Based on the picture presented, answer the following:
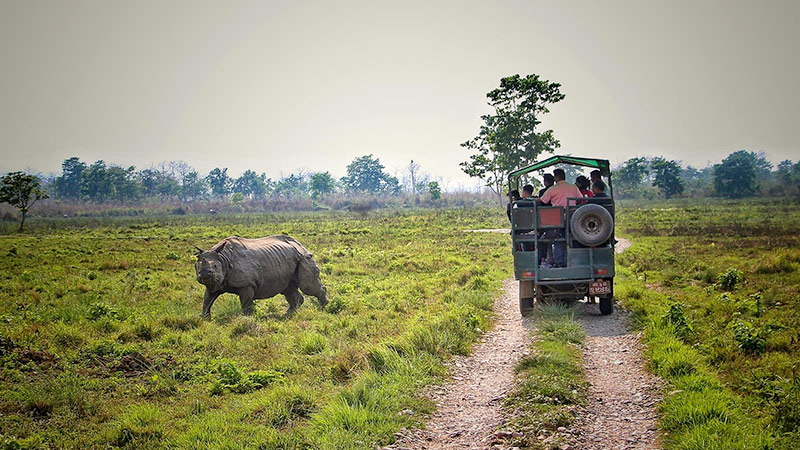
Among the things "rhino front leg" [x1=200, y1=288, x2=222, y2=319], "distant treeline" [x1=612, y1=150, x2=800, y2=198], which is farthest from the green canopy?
"distant treeline" [x1=612, y1=150, x2=800, y2=198]

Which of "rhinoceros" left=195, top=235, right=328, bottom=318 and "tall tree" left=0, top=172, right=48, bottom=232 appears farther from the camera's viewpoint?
"tall tree" left=0, top=172, right=48, bottom=232

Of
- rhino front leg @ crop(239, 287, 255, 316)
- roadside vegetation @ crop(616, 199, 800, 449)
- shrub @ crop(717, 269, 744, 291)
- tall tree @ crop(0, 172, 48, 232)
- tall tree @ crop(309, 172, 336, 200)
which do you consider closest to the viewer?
roadside vegetation @ crop(616, 199, 800, 449)

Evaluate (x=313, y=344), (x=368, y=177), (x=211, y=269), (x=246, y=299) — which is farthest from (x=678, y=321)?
(x=368, y=177)

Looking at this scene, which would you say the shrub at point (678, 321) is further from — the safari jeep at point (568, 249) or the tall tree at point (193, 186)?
the tall tree at point (193, 186)

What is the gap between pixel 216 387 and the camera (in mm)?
8727

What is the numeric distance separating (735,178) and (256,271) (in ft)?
308

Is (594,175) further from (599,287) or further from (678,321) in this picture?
(678,321)

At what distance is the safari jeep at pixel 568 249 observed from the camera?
11703 millimetres

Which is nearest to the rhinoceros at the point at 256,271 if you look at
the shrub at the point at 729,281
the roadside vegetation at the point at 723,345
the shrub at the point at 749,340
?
the roadside vegetation at the point at 723,345

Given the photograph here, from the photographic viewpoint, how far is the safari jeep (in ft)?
38.4

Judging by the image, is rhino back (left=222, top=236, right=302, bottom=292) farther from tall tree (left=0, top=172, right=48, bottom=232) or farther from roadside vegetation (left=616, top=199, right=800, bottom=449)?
tall tree (left=0, top=172, right=48, bottom=232)

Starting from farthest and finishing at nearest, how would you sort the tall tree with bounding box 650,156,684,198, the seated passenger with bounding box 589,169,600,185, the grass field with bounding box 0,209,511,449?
the tall tree with bounding box 650,156,684,198, the seated passenger with bounding box 589,169,600,185, the grass field with bounding box 0,209,511,449

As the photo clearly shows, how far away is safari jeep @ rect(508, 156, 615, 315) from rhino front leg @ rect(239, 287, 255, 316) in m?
7.25

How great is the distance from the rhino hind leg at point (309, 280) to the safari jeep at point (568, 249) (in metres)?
6.38
